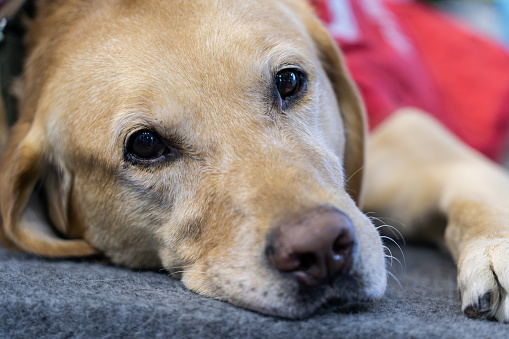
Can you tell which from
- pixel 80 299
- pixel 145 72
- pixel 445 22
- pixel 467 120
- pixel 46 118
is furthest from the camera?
pixel 445 22

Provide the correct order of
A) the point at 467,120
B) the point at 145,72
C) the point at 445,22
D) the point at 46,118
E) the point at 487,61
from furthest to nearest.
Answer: the point at 445,22, the point at 487,61, the point at 467,120, the point at 46,118, the point at 145,72

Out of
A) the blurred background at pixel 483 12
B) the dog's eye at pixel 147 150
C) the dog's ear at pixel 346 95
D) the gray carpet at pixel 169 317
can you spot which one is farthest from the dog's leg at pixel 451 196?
the blurred background at pixel 483 12

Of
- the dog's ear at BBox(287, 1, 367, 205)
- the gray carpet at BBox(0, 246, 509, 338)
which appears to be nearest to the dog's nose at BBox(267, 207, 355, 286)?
the gray carpet at BBox(0, 246, 509, 338)

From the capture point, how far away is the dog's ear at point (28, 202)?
2.30m

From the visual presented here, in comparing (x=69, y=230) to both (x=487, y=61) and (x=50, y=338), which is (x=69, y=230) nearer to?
(x=50, y=338)

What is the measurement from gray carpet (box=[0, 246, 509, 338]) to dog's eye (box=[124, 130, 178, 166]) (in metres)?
0.47

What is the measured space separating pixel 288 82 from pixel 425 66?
2.88m

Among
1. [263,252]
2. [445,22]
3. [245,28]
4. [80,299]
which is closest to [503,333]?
[263,252]

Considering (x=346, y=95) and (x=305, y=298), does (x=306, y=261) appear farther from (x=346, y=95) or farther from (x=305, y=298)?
(x=346, y=95)

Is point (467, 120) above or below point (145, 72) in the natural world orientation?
below

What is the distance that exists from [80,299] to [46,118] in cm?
101

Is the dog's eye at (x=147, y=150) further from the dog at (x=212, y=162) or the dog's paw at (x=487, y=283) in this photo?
the dog's paw at (x=487, y=283)

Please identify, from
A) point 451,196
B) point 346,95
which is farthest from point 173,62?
point 451,196

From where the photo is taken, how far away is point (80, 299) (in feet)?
5.37
